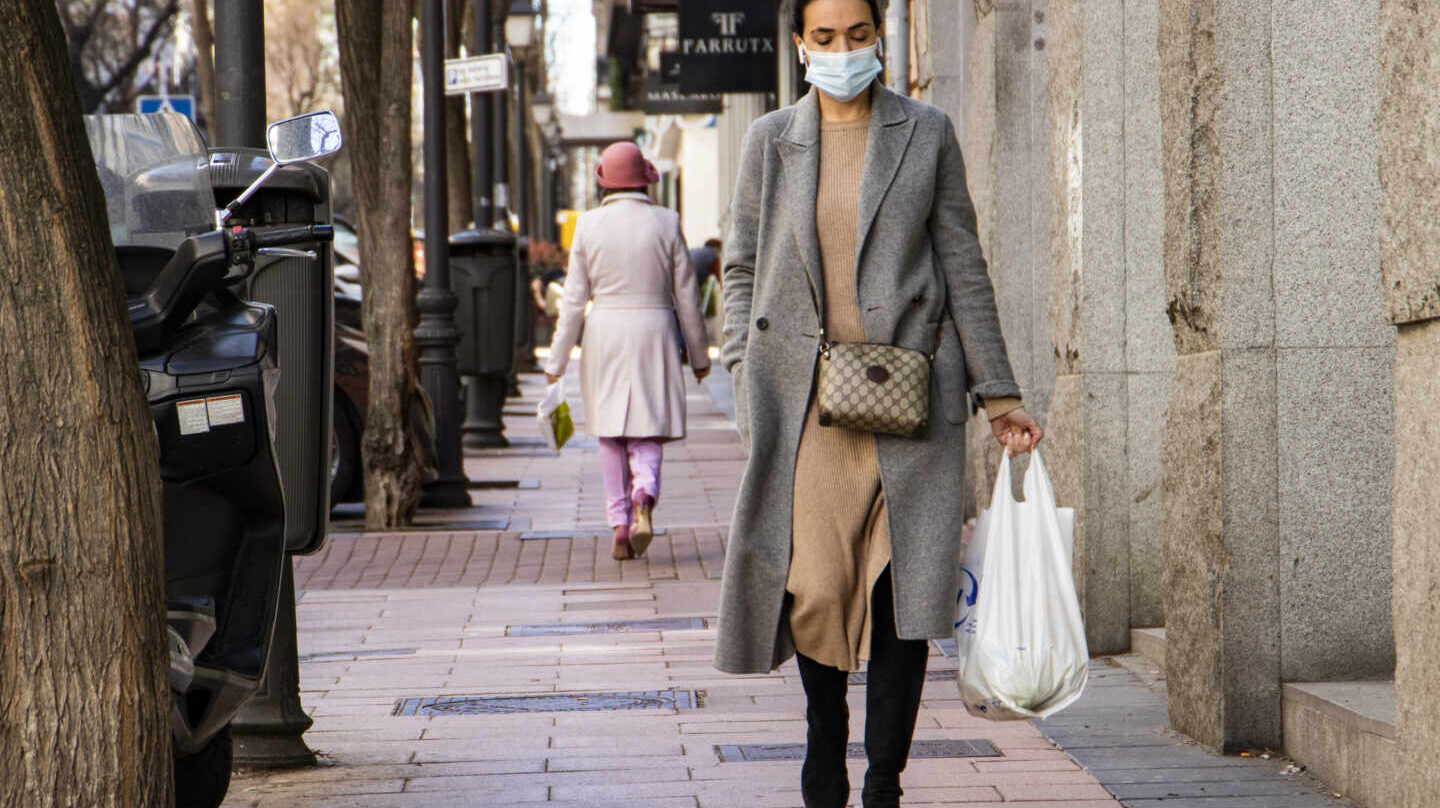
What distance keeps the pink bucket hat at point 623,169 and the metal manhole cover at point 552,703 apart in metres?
3.82

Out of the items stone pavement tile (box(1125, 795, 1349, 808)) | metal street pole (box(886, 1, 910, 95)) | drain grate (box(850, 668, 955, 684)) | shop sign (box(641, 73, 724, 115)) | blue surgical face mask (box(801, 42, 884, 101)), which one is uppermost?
shop sign (box(641, 73, 724, 115))

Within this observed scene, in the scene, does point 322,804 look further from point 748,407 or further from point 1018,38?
point 1018,38

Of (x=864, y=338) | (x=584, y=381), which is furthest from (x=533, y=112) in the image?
(x=864, y=338)

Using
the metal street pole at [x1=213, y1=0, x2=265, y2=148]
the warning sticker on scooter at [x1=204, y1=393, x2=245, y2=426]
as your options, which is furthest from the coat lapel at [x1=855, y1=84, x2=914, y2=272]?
the metal street pole at [x1=213, y1=0, x2=265, y2=148]

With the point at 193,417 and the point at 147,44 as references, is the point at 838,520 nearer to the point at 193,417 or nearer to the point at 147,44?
the point at 193,417

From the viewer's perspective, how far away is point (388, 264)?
433 inches

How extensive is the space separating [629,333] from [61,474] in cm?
654

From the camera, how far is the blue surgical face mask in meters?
4.11

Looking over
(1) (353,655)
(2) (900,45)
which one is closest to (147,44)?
(2) (900,45)

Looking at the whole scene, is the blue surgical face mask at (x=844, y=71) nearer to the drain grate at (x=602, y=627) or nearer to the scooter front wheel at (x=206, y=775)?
the scooter front wheel at (x=206, y=775)

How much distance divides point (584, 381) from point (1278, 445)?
506 cm

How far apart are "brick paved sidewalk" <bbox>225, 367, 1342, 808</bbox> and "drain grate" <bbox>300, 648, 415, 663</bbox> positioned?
14 millimetres

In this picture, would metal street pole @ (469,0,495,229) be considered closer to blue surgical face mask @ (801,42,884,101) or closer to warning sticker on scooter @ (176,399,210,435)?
blue surgical face mask @ (801,42,884,101)

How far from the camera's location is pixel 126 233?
13.1ft
